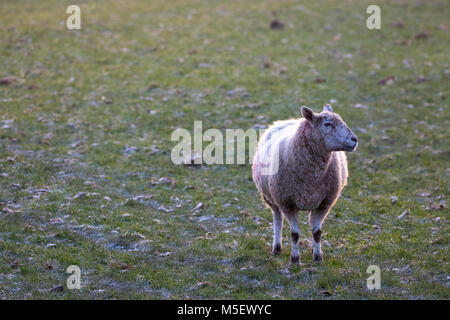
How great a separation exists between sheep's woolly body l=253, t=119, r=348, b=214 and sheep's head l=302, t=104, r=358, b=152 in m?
0.18

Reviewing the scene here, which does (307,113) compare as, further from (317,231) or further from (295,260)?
(295,260)

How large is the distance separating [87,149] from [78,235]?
4.77 metres

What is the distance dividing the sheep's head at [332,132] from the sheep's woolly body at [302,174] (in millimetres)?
178

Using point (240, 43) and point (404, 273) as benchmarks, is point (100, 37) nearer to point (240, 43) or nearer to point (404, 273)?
point (240, 43)

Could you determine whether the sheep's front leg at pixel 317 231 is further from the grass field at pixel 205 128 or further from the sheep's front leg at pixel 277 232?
the sheep's front leg at pixel 277 232

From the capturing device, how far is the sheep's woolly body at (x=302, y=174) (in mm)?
9734

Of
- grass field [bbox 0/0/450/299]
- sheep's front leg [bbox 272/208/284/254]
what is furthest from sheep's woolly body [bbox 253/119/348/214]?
grass field [bbox 0/0/450/299]

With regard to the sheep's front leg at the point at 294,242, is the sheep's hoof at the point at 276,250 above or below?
below

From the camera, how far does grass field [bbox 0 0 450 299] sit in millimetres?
9617

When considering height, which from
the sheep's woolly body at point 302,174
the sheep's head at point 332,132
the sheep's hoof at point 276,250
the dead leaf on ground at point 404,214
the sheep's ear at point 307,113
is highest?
the sheep's ear at point 307,113

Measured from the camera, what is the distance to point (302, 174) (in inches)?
384

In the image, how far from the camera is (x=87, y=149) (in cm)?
1523

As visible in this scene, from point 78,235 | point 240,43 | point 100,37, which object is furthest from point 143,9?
point 78,235

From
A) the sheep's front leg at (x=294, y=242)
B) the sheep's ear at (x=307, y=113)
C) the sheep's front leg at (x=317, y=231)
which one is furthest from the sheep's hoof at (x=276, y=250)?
the sheep's ear at (x=307, y=113)
